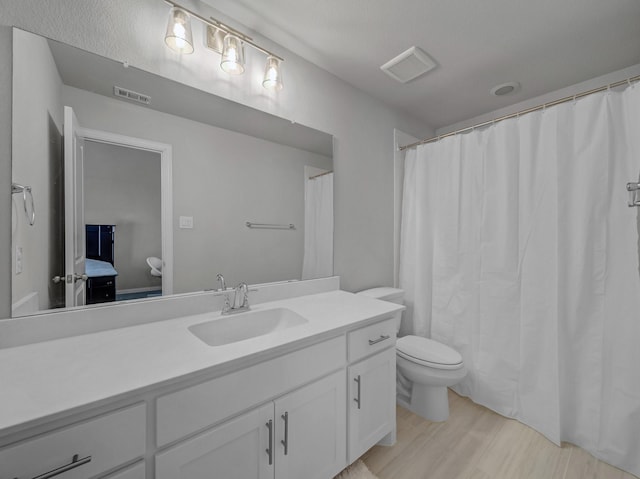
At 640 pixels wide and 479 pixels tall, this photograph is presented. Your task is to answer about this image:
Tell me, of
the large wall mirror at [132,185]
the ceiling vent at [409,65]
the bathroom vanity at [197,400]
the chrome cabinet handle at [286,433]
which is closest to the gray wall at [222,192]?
the large wall mirror at [132,185]

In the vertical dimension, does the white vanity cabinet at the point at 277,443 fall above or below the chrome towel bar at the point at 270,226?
below

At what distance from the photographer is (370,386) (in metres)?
1.35

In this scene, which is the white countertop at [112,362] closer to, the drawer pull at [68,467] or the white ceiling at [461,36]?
the drawer pull at [68,467]

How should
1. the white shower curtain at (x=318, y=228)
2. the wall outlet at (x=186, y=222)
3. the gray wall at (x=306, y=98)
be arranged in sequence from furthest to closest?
the white shower curtain at (x=318, y=228) → the wall outlet at (x=186, y=222) → the gray wall at (x=306, y=98)

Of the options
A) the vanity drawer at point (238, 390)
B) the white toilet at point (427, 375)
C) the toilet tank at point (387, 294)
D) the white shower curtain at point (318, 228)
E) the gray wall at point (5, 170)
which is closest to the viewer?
the vanity drawer at point (238, 390)

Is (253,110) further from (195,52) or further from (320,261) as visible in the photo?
(320,261)

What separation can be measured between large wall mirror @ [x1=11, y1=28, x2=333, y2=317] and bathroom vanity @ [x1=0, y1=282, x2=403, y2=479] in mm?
231

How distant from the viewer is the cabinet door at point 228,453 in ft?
2.59

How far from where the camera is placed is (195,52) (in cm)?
132

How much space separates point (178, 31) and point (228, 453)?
1.70 metres

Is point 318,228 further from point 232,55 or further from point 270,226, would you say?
point 232,55

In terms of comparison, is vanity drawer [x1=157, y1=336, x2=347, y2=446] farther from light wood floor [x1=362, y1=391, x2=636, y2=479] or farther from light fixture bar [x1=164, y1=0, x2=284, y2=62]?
light fixture bar [x1=164, y1=0, x2=284, y2=62]

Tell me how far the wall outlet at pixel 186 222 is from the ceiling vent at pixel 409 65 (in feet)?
5.26

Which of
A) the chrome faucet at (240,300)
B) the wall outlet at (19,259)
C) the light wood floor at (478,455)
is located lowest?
the light wood floor at (478,455)
